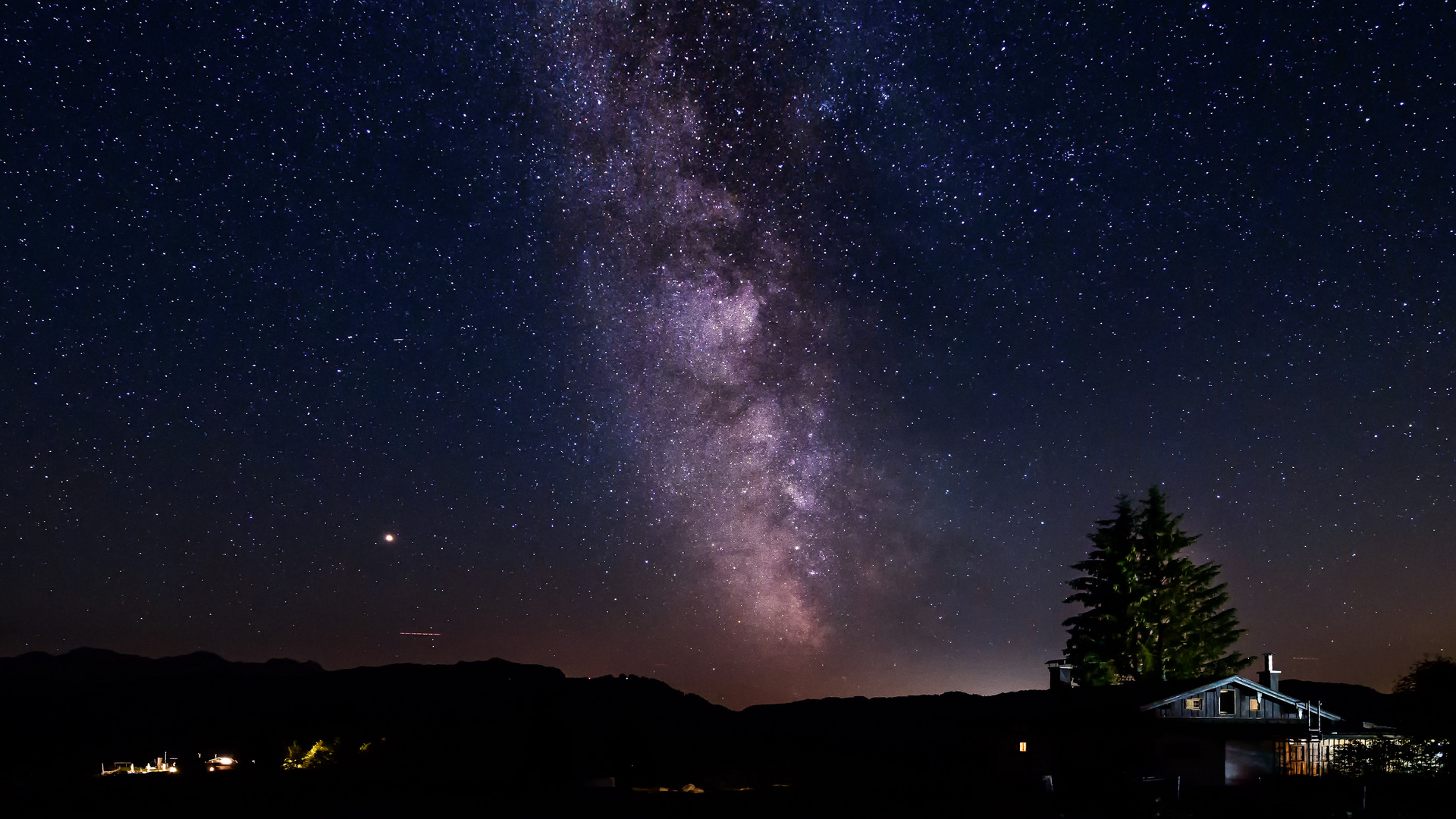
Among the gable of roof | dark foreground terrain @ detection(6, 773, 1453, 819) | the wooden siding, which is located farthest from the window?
dark foreground terrain @ detection(6, 773, 1453, 819)

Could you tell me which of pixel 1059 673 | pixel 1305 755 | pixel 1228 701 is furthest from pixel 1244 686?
pixel 1059 673

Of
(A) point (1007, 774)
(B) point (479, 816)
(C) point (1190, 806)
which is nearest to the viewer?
(B) point (479, 816)

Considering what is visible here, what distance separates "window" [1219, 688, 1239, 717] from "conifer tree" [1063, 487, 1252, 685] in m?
11.0

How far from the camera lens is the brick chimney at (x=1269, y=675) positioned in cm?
3216

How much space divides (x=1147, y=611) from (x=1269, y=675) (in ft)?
31.0

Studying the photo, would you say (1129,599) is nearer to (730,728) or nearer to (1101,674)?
(1101,674)

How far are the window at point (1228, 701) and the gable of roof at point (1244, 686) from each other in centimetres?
32

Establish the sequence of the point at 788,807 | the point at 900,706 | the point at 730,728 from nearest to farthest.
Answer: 1. the point at 788,807
2. the point at 730,728
3. the point at 900,706

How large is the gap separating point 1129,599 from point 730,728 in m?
92.8

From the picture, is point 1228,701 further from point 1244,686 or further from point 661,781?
point 661,781

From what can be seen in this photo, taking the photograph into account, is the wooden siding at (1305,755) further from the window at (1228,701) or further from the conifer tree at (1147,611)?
the conifer tree at (1147,611)

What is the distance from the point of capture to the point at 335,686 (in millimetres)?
148750

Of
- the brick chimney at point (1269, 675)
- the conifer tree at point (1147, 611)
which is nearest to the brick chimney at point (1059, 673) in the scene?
the conifer tree at point (1147, 611)

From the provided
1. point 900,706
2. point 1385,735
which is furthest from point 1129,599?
point 900,706
